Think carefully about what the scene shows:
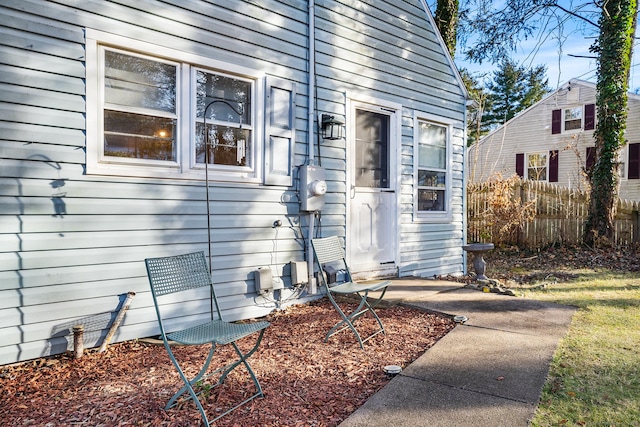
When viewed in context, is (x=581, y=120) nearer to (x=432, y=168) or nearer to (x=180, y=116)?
(x=432, y=168)

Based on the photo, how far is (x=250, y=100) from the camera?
4586 mm

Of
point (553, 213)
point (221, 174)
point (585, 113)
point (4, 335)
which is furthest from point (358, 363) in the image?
point (585, 113)

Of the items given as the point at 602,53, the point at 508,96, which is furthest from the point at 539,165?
the point at 508,96

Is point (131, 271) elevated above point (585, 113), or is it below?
below

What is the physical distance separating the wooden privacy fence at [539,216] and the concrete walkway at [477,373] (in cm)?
578

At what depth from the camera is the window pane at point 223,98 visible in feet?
13.9

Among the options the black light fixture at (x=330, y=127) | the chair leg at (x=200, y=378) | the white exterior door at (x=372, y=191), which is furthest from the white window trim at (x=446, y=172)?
the chair leg at (x=200, y=378)

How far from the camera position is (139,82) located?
384 cm

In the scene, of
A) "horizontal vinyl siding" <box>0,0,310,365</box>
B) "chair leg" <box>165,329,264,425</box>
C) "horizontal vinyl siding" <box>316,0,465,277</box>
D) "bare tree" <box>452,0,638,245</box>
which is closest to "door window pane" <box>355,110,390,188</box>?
"horizontal vinyl siding" <box>316,0,465,277</box>

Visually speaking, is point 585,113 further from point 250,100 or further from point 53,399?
point 53,399

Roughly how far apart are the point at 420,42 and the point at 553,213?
601cm

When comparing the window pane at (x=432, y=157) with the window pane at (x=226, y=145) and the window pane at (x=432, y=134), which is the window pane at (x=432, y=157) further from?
the window pane at (x=226, y=145)

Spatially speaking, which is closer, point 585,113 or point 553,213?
point 553,213

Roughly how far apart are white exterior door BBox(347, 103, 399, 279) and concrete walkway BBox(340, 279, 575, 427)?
3.91 feet
